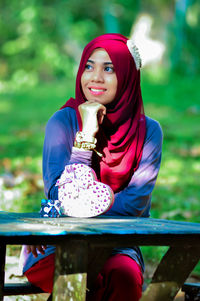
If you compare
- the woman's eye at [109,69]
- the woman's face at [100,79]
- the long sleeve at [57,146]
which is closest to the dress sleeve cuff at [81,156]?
the long sleeve at [57,146]

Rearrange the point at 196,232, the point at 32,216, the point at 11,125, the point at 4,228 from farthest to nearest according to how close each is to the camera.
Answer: the point at 11,125 < the point at 32,216 < the point at 196,232 < the point at 4,228

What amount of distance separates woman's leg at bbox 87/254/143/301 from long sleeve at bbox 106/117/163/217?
1.11 ft

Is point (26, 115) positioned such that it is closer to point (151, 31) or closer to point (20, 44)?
point (151, 31)

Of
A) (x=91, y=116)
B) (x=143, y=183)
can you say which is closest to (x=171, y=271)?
(x=143, y=183)

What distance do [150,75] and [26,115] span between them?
4608 mm

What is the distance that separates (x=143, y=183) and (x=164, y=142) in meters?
6.63

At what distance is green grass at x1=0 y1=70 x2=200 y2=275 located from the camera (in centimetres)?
593

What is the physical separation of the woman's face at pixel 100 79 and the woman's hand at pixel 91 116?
17 centimetres

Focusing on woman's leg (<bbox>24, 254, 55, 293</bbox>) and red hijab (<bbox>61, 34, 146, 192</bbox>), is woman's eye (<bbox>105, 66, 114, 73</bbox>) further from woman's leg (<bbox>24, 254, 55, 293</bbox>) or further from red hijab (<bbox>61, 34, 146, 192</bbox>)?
woman's leg (<bbox>24, 254, 55, 293</bbox>)

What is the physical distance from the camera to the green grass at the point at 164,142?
5.93 m

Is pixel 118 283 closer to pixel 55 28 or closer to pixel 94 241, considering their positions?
pixel 94 241

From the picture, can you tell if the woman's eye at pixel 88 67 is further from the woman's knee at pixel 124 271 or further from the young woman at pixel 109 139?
the woman's knee at pixel 124 271

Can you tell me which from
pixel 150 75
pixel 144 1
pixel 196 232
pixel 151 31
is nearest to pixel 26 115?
pixel 150 75

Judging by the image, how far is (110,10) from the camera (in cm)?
2316
